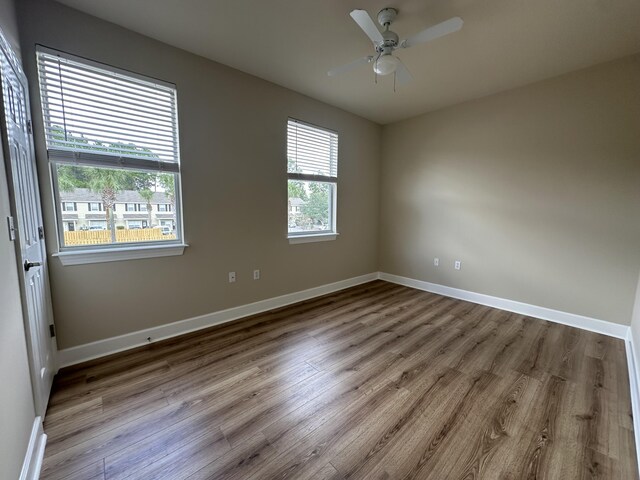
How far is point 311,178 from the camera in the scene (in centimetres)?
377

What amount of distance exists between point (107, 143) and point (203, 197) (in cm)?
85

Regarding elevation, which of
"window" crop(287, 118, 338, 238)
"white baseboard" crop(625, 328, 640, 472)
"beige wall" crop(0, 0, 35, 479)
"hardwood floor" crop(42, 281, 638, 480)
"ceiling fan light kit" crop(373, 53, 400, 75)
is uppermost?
"ceiling fan light kit" crop(373, 53, 400, 75)

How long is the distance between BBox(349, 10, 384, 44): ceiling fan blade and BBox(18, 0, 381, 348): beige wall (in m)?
1.60

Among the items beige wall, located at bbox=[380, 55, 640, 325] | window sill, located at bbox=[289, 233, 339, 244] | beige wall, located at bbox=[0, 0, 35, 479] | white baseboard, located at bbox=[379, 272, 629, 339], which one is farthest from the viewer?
window sill, located at bbox=[289, 233, 339, 244]

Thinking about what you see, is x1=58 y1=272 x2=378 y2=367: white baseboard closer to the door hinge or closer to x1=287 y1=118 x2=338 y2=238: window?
x1=287 y1=118 x2=338 y2=238: window

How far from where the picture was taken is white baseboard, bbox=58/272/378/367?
224cm

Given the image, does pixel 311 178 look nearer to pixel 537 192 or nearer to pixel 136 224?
pixel 136 224

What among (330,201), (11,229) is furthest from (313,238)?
(11,229)

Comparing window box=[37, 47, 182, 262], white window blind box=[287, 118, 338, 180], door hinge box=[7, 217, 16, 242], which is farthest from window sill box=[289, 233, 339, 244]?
door hinge box=[7, 217, 16, 242]

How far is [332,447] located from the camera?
1.50 m

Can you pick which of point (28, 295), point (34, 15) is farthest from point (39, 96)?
point (28, 295)

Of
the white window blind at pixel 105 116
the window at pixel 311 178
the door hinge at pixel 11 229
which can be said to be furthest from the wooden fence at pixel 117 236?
the window at pixel 311 178

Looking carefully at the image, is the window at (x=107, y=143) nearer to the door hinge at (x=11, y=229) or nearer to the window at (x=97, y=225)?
the window at (x=97, y=225)

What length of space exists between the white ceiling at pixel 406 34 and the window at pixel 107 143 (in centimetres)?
46
